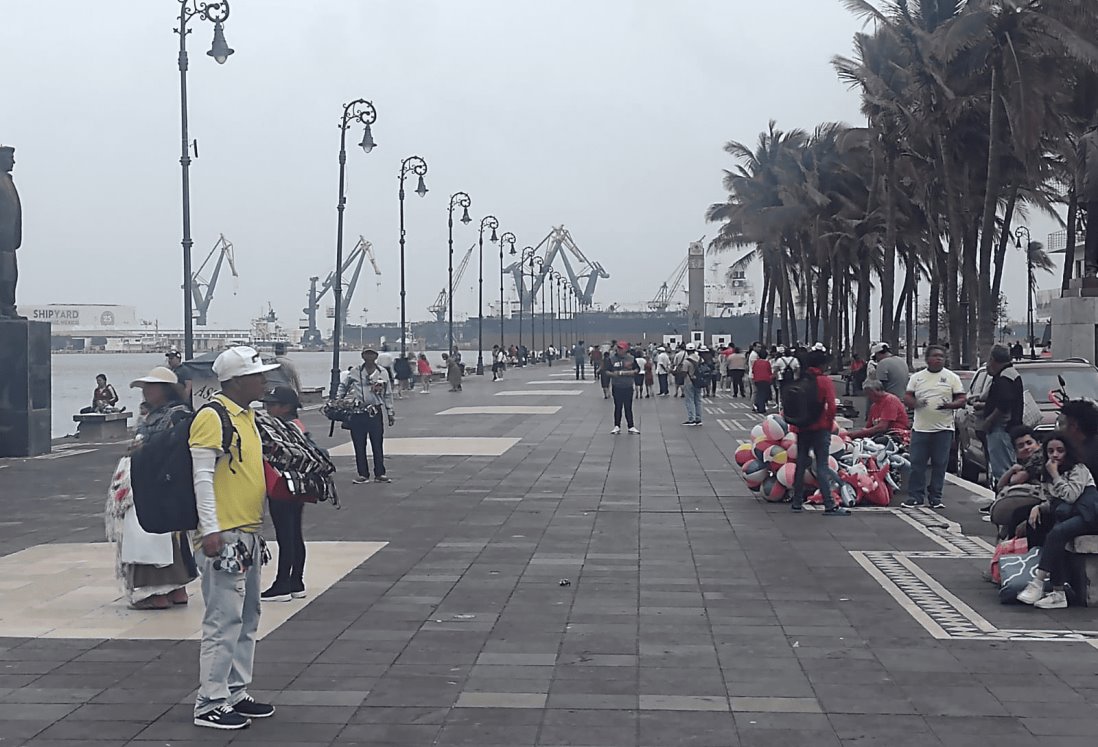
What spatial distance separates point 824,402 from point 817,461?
74cm

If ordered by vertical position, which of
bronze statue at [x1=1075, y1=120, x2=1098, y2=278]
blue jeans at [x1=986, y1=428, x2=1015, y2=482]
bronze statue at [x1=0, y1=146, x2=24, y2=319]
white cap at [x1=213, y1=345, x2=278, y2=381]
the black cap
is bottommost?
blue jeans at [x1=986, y1=428, x2=1015, y2=482]

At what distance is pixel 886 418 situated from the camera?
1458 cm

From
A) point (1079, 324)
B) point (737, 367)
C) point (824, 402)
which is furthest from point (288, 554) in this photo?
point (737, 367)

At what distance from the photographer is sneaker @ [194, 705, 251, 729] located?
5797 millimetres

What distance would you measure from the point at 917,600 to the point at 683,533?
331 cm

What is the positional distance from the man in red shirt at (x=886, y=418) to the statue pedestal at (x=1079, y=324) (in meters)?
18.6

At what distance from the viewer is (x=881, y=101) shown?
36812mm

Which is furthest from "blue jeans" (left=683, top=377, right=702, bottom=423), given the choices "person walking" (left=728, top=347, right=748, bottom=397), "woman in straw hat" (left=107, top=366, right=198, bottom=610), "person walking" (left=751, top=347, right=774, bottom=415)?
"woman in straw hat" (left=107, top=366, right=198, bottom=610)

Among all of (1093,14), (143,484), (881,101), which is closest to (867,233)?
(881,101)

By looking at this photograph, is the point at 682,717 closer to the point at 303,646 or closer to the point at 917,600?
the point at 303,646

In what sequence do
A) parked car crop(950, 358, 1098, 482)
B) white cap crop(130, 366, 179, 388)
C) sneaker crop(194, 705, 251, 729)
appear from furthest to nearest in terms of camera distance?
1. parked car crop(950, 358, 1098, 482)
2. white cap crop(130, 366, 179, 388)
3. sneaker crop(194, 705, 251, 729)

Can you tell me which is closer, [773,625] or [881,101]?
[773,625]

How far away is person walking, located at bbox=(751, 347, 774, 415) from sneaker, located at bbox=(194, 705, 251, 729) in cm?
2548

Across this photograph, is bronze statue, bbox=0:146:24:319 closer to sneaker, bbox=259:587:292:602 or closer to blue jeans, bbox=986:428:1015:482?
sneaker, bbox=259:587:292:602
